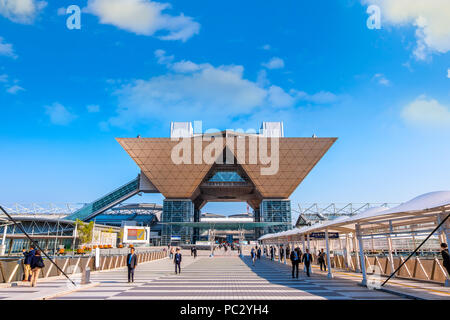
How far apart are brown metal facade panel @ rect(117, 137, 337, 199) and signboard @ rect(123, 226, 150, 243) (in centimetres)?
1669

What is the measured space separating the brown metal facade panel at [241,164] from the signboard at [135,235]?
657 inches

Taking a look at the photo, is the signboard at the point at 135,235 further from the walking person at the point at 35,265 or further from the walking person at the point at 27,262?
the walking person at the point at 35,265

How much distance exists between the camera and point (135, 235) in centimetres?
4100

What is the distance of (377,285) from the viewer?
1220 cm

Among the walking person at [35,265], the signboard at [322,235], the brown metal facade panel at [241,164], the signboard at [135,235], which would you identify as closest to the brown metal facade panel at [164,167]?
the brown metal facade panel at [241,164]

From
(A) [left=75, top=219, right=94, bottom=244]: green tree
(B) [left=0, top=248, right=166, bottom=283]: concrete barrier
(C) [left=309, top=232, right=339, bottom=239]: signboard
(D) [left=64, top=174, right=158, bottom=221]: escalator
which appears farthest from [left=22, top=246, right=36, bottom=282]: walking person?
(D) [left=64, top=174, right=158, bottom=221]: escalator

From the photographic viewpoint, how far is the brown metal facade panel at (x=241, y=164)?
5419cm

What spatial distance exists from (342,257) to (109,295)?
691 inches

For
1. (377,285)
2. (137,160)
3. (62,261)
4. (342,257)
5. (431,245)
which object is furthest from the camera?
(137,160)

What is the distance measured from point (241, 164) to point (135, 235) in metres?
24.4

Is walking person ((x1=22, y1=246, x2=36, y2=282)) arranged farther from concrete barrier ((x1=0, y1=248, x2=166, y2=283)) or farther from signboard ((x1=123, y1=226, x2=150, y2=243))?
signboard ((x1=123, y1=226, x2=150, y2=243))
